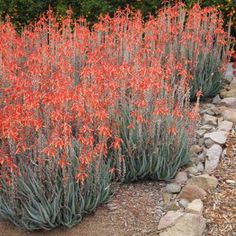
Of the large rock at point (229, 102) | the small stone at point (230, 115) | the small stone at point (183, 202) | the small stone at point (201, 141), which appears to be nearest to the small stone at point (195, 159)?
the small stone at point (201, 141)

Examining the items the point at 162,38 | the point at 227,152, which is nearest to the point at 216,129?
the point at 227,152

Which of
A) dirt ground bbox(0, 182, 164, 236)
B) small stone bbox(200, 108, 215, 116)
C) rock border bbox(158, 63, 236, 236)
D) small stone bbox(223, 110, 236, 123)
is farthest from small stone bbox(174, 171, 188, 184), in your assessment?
small stone bbox(200, 108, 215, 116)

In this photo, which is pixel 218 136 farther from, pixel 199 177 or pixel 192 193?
pixel 192 193

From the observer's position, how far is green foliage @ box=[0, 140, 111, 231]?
356 cm

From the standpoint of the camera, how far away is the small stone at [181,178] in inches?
166

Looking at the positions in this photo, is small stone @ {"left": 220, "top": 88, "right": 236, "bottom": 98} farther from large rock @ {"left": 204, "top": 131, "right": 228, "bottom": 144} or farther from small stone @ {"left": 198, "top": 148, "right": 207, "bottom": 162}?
small stone @ {"left": 198, "top": 148, "right": 207, "bottom": 162}

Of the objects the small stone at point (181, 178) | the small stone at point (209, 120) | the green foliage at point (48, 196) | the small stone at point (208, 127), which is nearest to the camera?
the green foliage at point (48, 196)

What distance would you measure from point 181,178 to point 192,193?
1.03 ft

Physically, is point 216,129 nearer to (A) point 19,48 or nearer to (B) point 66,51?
(B) point 66,51

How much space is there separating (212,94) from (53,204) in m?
3.06

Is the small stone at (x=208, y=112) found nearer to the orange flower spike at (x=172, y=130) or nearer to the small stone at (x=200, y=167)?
the small stone at (x=200, y=167)

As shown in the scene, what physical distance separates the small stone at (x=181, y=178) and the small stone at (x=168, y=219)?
0.52 meters

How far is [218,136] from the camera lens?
477 cm

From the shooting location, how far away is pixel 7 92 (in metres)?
4.24
